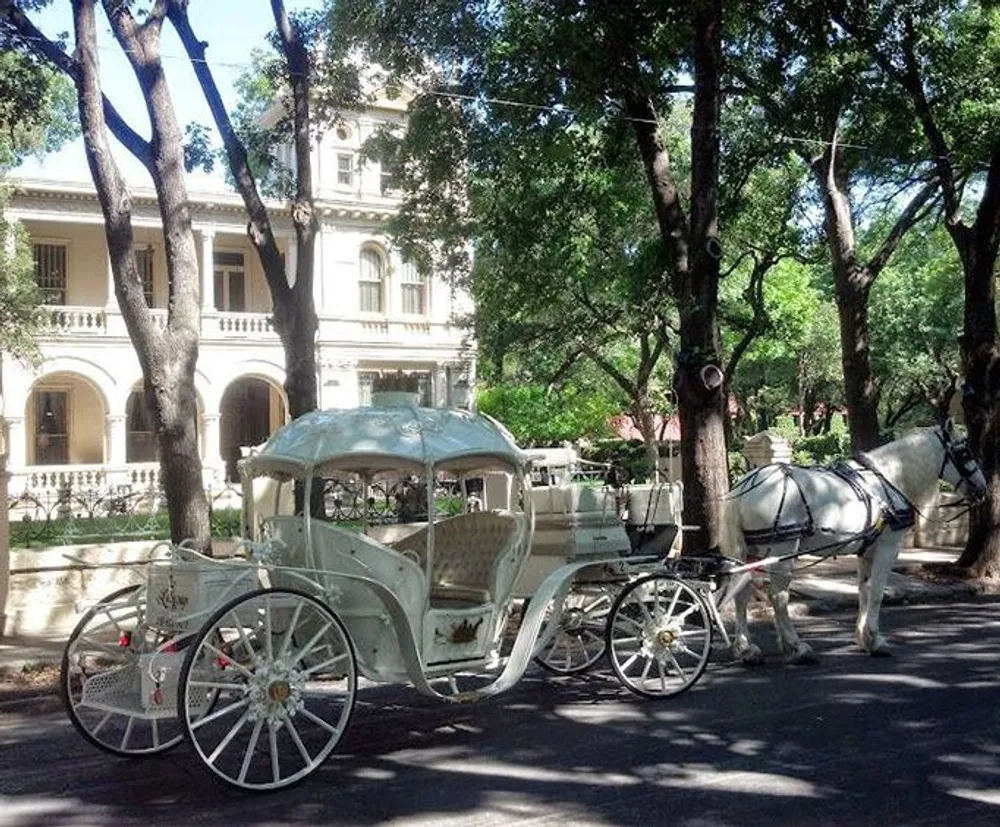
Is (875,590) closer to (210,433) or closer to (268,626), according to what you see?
(268,626)

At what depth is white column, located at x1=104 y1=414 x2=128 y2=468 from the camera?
29984mm

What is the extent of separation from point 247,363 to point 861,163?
20417 millimetres

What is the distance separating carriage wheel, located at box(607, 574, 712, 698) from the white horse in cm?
118

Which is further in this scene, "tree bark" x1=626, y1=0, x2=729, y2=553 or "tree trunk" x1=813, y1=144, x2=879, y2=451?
"tree trunk" x1=813, y1=144, x2=879, y2=451

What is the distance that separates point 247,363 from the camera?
3238 cm

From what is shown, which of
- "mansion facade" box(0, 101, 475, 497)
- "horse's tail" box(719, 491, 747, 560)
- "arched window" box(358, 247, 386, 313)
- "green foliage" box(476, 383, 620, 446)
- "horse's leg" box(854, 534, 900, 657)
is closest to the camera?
"horse's tail" box(719, 491, 747, 560)

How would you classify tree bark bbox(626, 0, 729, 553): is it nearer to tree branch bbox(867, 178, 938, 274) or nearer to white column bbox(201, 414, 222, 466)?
tree branch bbox(867, 178, 938, 274)

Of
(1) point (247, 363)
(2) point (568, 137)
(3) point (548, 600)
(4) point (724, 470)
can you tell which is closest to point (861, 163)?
(2) point (568, 137)

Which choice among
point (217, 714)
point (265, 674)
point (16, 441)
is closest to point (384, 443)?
point (265, 674)

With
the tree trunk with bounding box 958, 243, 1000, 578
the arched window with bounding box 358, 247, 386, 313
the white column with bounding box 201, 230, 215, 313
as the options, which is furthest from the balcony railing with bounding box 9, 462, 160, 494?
the tree trunk with bounding box 958, 243, 1000, 578

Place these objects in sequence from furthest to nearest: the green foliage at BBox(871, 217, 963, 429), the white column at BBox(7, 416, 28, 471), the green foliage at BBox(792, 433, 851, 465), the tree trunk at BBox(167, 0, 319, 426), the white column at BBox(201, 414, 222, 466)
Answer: the green foliage at BBox(871, 217, 963, 429)
the green foliage at BBox(792, 433, 851, 465)
the white column at BBox(201, 414, 222, 466)
the white column at BBox(7, 416, 28, 471)
the tree trunk at BBox(167, 0, 319, 426)

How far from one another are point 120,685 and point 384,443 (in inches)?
86.2

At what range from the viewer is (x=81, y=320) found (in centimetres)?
3038

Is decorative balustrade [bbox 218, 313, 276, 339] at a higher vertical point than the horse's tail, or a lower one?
higher
